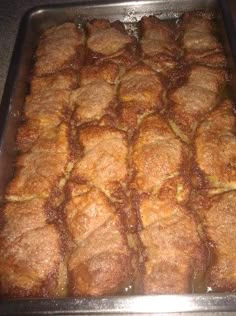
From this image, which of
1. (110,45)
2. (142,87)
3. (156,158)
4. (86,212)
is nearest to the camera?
(86,212)

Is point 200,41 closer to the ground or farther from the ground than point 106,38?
closer to the ground

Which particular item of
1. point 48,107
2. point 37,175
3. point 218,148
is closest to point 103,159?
point 37,175

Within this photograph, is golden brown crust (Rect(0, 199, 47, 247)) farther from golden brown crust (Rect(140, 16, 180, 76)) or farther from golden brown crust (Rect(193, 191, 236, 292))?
golden brown crust (Rect(140, 16, 180, 76))

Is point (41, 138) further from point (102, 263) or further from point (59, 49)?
point (102, 263)

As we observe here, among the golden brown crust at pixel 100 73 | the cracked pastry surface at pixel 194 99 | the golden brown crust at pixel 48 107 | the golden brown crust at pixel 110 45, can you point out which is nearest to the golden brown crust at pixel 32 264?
the golden brown crust at pixel 48 107

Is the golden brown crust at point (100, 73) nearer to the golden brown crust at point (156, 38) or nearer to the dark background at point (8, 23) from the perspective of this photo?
the golden brown crust at point (156, 38)
